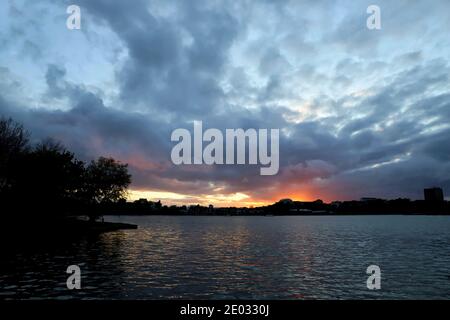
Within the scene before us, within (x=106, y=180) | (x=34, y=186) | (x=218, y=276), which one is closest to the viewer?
(x=218, y=276)

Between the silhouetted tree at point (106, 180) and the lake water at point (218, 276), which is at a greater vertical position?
the silhouetted tree at point (106, 180)

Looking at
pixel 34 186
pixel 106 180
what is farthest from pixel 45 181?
pixel 106 180

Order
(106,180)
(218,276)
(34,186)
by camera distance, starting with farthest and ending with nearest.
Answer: (106,180), (34,186), (218,276)

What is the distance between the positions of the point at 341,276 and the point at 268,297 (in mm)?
12196

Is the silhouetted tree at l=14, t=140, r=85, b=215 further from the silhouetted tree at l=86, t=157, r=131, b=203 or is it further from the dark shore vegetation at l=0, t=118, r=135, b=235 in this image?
the silhouetted tree at l=86, t=157, r=131, b=203

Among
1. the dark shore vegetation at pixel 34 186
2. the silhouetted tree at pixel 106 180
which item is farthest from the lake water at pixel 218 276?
the silhouetted tree at pixel 106 180

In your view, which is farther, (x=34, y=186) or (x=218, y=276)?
(x=34, y=186)

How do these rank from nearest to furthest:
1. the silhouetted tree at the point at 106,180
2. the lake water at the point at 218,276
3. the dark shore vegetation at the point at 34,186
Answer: the lake water at the point at 218,276, the dark shore vegetation at the point at 34,186, the silhouetted tree at the point at 106,180

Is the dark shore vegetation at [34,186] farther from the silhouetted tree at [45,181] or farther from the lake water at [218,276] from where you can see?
the lake water at [218,276]

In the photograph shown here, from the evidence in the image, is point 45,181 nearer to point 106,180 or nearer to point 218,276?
point 106,180

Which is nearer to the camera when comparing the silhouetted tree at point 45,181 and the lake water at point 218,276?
the lake water at point 218,276
